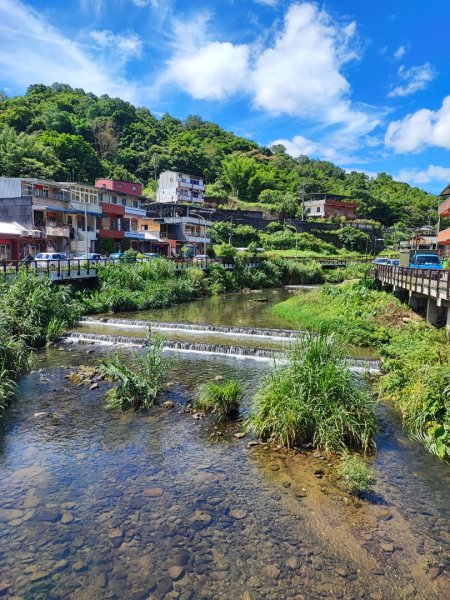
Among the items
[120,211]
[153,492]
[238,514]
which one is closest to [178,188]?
[120,211]

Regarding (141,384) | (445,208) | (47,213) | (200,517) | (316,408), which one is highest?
(445,208)

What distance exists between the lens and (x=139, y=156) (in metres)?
108

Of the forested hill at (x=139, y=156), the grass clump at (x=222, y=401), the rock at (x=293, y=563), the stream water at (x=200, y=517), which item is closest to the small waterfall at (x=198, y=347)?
the grass clump at (x=222, y=401)

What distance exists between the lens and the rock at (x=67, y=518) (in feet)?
24.3

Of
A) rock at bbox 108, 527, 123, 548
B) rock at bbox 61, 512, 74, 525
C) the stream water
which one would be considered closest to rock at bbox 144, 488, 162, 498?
the stream water

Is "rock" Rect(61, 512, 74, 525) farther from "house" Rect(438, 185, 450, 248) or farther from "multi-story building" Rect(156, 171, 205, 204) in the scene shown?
"multi-story building" Rect(156, 171, 205, 204)

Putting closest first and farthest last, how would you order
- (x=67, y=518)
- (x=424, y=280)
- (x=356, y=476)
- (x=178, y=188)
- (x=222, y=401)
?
(x=67, y=518) < (x=356, y=476) < (x=222, y=401) < (x=424, y=280) < (x=178, y=188)

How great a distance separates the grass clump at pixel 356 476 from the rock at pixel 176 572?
3683 millimetres

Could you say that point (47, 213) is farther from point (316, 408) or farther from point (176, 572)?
point (176, 572)

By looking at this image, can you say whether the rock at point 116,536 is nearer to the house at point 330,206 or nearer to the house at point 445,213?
the house at point 445,213

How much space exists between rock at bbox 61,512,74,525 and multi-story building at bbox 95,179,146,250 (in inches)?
1987

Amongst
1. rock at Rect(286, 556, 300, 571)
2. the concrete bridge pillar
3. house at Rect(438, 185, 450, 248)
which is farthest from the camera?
house at Rect(438, 185, 450, 248)

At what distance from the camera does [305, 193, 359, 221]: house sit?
10175cm

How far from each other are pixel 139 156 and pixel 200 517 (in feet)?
362
